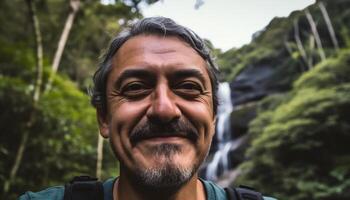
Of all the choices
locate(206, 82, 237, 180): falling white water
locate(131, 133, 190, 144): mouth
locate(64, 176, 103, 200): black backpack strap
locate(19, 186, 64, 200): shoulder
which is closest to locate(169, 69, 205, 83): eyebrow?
locate(131, 133, 190, 144): mouth

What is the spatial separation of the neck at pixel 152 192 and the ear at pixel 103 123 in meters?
0.22

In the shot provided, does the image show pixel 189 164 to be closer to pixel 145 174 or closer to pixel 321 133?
pixel 145 174

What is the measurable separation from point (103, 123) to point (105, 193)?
324mm

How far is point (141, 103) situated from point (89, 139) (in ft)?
27.4

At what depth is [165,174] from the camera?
1.47 m

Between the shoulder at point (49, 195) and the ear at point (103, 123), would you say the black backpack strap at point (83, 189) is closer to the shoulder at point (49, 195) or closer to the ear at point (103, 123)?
the shoulder at point (49, 195)

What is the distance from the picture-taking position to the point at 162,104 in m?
1.48

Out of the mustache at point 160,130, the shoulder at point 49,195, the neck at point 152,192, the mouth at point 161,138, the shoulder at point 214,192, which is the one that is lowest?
the shoulder at point 214,192

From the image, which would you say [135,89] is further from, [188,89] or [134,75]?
[188,89]

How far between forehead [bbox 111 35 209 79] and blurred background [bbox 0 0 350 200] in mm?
234

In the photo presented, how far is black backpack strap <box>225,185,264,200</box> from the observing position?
1665 mm

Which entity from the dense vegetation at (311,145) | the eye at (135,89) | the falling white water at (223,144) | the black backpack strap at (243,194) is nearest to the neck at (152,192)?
the black backpack strap at (243,194)

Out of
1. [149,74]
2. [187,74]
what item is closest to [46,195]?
[149,74]

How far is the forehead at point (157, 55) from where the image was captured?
62.6 inches
